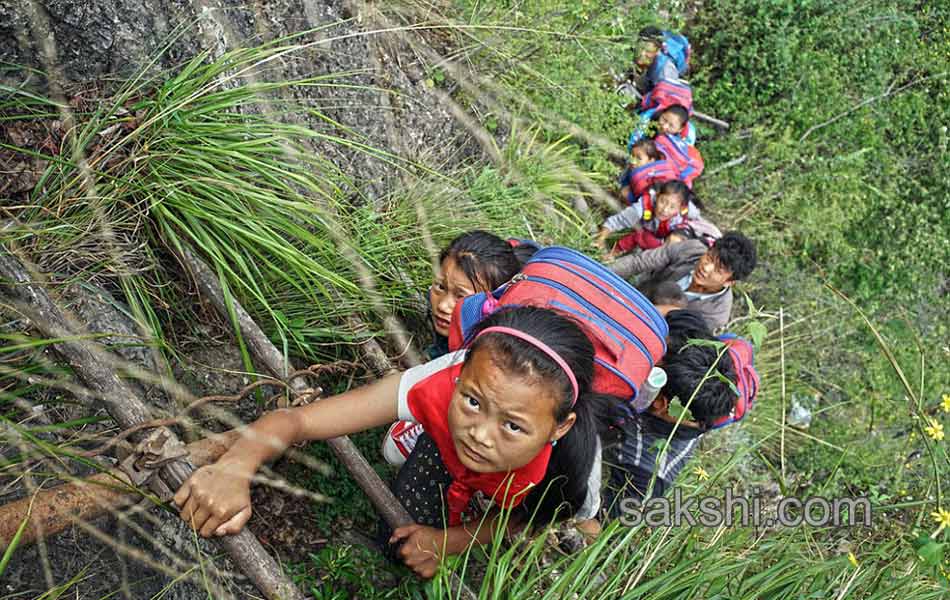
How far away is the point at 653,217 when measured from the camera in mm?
4699

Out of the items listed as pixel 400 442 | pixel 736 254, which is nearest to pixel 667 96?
pixel 736 254

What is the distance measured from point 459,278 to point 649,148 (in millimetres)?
2993

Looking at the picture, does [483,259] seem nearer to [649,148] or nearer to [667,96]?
[649,148]

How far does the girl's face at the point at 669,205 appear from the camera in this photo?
4551mm

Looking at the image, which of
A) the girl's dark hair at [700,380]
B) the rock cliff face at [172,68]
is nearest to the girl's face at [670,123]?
the rock cliff face at [172,68]

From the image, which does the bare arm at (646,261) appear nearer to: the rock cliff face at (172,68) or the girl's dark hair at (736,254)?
the girl's dark hair at (736,254)

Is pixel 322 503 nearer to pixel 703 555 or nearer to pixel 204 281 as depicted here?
pixel 204 281

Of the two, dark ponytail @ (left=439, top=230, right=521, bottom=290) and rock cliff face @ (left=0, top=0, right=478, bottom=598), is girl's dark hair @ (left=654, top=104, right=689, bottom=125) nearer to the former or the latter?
rock cliff face @ (left=0, top=0, right=478, bottom=598)

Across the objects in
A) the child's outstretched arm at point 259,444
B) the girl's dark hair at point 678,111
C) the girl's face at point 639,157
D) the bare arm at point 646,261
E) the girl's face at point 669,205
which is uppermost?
the child's outstretched arm at point 259,444

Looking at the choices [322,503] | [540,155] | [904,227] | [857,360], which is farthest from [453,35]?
[904,227]

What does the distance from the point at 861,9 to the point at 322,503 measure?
708 centimetres

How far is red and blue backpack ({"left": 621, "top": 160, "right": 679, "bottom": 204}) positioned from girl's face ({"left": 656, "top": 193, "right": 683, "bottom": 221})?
271mm

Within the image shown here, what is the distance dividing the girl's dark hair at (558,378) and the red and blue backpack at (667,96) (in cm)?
409

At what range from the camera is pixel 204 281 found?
2.24 m
